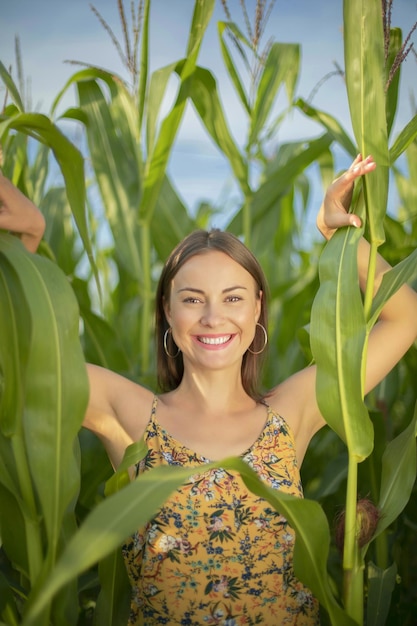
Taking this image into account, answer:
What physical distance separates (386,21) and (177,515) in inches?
30.8

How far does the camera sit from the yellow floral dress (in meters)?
1.12

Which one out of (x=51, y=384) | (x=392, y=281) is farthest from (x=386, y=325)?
(x=51, y=384)

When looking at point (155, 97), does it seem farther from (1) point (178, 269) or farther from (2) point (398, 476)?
(2) point (398, 476)

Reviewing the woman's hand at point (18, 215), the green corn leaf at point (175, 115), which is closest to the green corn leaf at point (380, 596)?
the woman's hand at point (18, 215)

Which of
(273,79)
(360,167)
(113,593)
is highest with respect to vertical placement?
(273,79)

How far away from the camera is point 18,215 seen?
105 cm

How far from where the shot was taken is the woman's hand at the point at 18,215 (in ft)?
3.35

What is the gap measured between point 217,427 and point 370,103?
556mm

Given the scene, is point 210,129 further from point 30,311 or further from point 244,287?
point 30,311

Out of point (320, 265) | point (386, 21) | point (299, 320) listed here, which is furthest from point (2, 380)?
point (299, 320)

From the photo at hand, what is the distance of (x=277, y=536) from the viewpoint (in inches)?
44.9

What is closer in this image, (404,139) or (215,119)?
(404,139)

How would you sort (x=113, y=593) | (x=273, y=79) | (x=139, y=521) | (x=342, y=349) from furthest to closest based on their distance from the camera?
1. (x=273, y=79)
2. (x=113, y=593)
3. (x=342, y=349)
4. (x=139, y=521)

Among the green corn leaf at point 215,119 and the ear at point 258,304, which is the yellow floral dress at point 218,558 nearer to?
the ear at point 258,304
